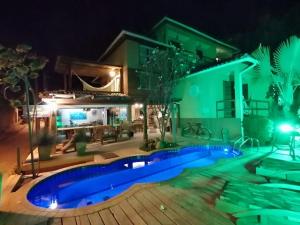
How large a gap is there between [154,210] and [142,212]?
8.6 inches

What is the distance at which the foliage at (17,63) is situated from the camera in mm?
5164

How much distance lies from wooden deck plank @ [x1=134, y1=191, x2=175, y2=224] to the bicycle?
7976 millimetres

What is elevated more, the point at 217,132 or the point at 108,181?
the point at 217,132

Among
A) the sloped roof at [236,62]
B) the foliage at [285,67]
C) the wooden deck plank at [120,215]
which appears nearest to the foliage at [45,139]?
the wooden deck plank at [120,215]

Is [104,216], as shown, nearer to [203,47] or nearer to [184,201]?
[184,201]

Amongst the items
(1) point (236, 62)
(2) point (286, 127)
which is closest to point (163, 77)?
(1) point (236, 62)

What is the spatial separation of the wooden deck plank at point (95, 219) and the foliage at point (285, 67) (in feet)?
28.7

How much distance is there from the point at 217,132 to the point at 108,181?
731 cm

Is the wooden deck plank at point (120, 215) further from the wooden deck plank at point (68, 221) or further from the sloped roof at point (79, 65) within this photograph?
the sloped roof at point (79, 65)

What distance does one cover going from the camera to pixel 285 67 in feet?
26.5

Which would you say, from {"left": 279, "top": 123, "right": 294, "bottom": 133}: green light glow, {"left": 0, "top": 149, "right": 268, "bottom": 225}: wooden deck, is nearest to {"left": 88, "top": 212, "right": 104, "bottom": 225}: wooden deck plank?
{"left": 0, "top": 149, "right": 268, "bottom": 225}: wooden deck

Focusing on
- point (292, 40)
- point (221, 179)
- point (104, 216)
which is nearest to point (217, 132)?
point (292, 40)

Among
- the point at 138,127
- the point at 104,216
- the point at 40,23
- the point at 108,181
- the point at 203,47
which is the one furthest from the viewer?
the point at 203,47

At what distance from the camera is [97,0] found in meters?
12.4
